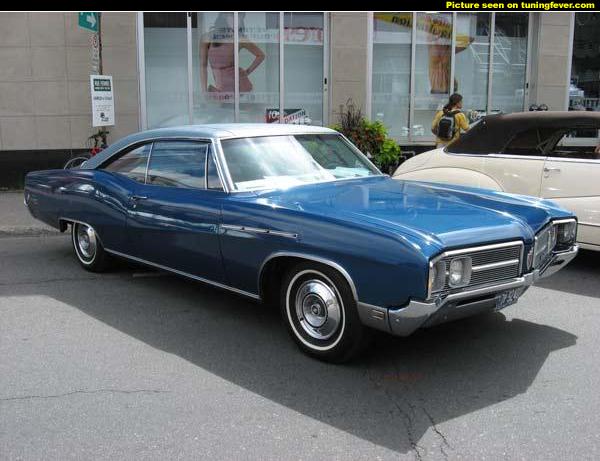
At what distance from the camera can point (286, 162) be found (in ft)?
16.5

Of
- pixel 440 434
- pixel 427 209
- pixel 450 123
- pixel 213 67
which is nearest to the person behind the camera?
pixel 440 434

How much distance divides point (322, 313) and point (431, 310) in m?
0.81

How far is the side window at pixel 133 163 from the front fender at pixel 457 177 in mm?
2746

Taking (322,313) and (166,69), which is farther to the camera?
(166,69)

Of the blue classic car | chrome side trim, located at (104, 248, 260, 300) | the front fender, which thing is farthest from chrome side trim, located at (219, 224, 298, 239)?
the front fender

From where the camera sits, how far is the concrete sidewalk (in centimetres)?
866

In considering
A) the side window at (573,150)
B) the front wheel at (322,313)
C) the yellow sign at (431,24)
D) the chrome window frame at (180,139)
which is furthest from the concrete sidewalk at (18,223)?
the yellow sign at (431,24)

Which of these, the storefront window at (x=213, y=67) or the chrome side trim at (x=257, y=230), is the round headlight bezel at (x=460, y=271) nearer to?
the chrome side trim at (x=257, y=230)

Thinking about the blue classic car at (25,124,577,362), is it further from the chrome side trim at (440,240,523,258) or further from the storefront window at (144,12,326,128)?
the storefront window at (144,12,326,128)

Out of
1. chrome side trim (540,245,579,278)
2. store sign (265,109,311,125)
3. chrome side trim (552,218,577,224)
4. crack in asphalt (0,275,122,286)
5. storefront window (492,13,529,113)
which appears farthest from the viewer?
storefront window (492,13,529,113)

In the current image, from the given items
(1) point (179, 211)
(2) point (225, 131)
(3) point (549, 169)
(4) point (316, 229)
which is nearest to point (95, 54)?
(2) point (225, 131)

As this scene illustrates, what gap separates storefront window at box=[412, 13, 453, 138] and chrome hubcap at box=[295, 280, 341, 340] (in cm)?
997

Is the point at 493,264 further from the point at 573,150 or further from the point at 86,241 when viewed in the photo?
the point at 86,241

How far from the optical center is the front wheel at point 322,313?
3.94 metres
